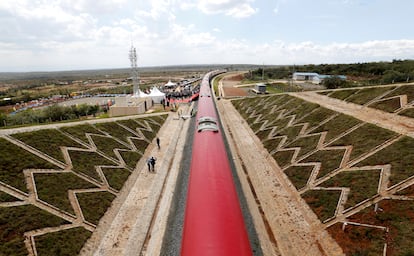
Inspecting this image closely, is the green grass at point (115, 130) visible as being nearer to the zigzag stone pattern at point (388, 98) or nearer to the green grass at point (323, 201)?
the green grass at point (323, 201)

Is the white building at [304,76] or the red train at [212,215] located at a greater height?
the white building at [304,76]

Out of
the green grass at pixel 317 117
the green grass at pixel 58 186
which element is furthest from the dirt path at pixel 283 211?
the green grass at pixel 58 186

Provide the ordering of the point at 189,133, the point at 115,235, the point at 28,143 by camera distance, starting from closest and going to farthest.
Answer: the point at 115,235 → the point at 28,143 → the point at 189,133

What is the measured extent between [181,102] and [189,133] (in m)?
28.4

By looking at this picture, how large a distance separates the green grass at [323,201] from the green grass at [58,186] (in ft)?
64.3

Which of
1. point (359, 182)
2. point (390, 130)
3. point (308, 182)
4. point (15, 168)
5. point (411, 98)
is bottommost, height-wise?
point (308, 182)

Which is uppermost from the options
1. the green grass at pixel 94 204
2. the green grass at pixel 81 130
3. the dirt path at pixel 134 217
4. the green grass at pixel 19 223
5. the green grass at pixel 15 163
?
the green grass at pixel 81 130

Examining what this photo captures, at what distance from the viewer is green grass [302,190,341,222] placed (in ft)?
57.5

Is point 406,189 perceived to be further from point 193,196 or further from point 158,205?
point 158,205

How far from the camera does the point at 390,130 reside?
23.3 meters

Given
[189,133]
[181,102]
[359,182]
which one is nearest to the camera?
[359,182]

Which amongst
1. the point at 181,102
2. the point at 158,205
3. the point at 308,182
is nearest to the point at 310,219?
the point at 308,182

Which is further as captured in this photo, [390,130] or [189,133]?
[189,133]

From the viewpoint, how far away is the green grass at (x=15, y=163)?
717 inches
